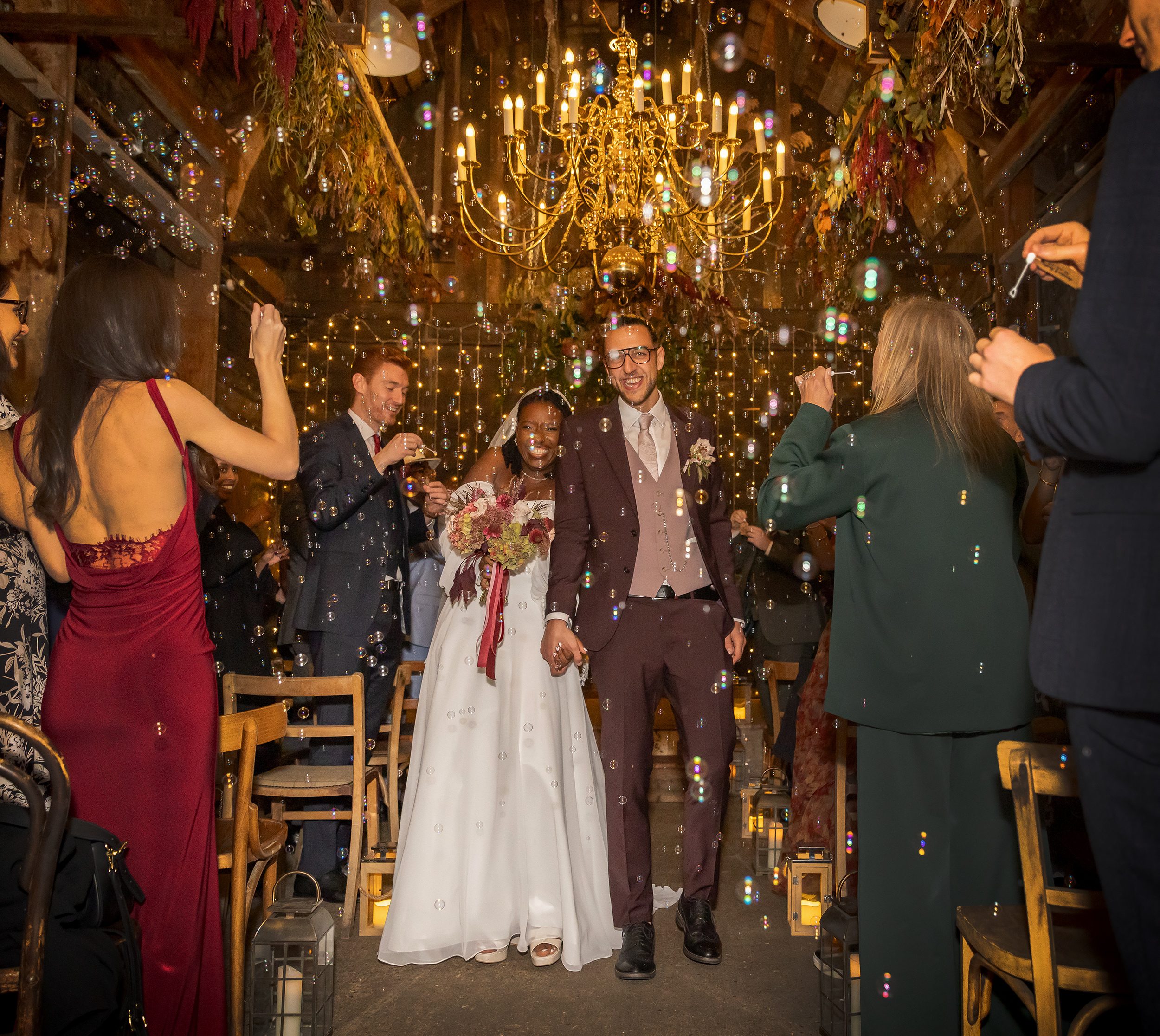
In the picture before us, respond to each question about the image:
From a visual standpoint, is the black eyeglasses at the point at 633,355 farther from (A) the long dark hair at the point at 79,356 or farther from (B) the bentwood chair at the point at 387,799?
(B) the bentwood chair at the point at 387,799

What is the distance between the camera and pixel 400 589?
3957mm

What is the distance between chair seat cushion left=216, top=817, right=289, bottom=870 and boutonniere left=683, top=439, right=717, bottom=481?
1820 millimetres

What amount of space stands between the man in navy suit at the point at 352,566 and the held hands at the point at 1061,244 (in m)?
2.75

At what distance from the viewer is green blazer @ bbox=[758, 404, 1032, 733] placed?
196 centimetres

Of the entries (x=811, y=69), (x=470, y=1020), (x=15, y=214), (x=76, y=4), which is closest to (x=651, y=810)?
(x=470, y=1020)

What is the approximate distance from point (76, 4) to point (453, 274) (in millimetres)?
5399

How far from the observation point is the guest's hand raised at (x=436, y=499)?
3.88 m

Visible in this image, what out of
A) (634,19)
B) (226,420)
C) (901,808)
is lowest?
(901,808)

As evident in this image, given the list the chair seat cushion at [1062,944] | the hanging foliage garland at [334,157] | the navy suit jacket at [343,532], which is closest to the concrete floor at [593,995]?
the chair seat cushion at [1062,944]

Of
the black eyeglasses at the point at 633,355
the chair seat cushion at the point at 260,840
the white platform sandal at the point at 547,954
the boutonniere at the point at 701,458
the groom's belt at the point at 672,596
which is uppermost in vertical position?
the black eyeglasses at the point at 633,355

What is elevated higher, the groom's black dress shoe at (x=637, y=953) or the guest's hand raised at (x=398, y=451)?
the guest's hand raised at (x=398, y=451)

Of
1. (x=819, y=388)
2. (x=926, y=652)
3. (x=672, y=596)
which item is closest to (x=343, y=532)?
(x=672, y=596)

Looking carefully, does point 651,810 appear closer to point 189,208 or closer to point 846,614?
point 846,614

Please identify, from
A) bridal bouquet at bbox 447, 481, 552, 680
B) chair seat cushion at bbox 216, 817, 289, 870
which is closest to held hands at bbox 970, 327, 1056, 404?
bridal bouquet at bbox 447, 481, 552, 680
